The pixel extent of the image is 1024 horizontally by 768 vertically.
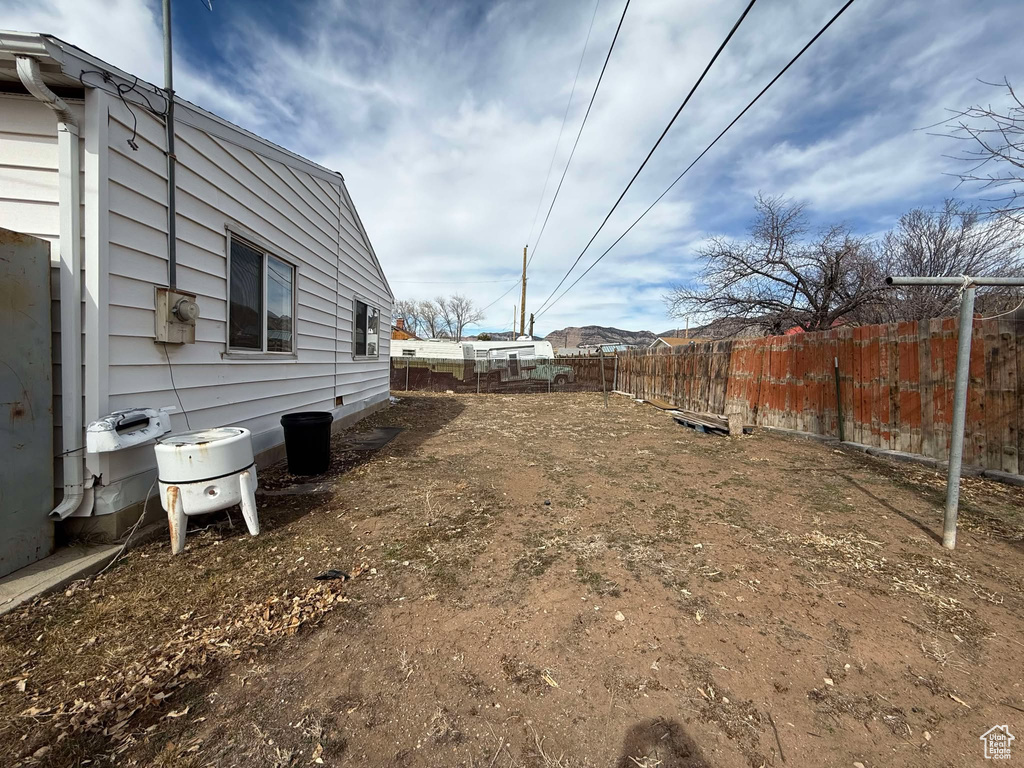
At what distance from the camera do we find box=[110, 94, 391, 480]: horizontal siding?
3.00 meters

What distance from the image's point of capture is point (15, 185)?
8.93ft

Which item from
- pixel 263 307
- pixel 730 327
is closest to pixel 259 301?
pixel 263 307

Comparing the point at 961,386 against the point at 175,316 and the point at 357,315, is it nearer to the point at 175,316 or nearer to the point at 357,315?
the point at 175,316

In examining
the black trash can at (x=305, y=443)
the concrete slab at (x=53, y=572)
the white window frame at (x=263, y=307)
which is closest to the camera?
the concrete slab at (x=53, y=572)

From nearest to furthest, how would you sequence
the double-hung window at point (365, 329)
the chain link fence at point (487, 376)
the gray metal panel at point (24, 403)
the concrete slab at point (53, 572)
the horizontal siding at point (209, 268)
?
the concrete slab at point (53, 572) < the gray metal panel at point (24, 403) < the horizontal siding at point (209, 268) < the double-hung window at point (365, 329) < the chain link fence at point (487, 376)

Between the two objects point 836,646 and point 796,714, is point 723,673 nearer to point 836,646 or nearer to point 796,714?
point 796,714

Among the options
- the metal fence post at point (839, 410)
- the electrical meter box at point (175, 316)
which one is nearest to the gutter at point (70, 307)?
the electrical meter box at point (175, 316)

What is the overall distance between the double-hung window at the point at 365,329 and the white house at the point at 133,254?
292 centimetres

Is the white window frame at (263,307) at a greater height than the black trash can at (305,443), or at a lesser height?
greater

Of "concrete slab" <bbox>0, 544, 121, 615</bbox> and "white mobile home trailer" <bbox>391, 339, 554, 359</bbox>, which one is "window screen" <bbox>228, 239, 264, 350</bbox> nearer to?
"concrete slab" <bbox>0, 544, 121, 615</bbox>

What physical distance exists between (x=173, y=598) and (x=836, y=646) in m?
3.63

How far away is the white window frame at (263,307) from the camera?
4215mm

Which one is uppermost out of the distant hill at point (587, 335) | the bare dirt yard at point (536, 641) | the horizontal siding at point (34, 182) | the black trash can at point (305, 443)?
the distant hill at point (587, 335)

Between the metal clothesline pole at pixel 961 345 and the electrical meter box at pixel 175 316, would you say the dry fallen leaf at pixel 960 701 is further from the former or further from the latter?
the electrical meter box at pixel 175 316
